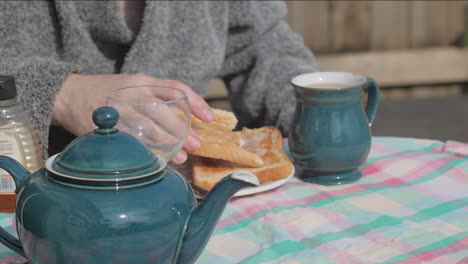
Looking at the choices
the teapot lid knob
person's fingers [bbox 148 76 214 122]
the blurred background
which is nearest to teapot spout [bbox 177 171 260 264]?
the teapot lid knob

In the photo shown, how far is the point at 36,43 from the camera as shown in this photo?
4.88 ft

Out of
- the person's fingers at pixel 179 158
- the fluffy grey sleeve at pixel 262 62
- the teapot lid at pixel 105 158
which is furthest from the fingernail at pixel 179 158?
the fluffy grey sleeve at pixel 262 62

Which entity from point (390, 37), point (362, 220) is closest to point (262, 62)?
point (362, 220)

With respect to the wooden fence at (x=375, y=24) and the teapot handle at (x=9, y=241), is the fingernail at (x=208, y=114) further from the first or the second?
the wooden fence at (x=375, y=24)

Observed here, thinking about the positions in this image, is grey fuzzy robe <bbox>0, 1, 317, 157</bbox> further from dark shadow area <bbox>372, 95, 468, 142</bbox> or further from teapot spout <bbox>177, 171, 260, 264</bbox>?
dark shadow area <bbox>372, 95, 468, 142</bbox>

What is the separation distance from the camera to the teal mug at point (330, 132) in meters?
1.06

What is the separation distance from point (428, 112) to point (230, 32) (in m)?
2.66

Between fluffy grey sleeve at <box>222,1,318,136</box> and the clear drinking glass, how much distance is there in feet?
2.07

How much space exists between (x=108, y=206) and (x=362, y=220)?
426mm

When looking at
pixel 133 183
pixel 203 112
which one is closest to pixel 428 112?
pixel 203 112

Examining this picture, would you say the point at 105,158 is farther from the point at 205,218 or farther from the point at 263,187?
the point at 263,187

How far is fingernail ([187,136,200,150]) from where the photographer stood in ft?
3.38

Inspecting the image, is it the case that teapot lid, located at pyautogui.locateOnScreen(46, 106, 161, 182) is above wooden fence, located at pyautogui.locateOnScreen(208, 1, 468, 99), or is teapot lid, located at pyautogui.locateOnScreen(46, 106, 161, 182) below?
above

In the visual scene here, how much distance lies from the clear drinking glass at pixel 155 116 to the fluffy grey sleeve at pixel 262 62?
0.63m
